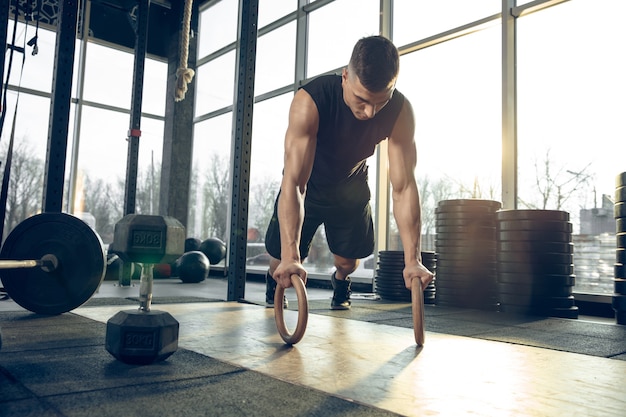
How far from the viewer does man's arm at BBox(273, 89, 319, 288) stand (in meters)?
1.70

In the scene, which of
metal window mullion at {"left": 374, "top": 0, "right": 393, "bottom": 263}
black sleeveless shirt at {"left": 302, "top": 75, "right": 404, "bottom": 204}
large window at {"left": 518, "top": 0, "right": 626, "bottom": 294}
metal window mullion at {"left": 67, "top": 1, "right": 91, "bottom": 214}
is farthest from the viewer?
metal window mullion at {"left": 67, "top": 1, "right": 91, "bottom": 214}

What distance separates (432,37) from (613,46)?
1571mm

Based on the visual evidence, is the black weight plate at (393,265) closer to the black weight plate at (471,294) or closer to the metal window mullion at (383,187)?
the black weight plate at (471,294)

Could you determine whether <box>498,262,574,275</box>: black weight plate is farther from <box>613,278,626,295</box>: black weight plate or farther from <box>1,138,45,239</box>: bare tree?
<box>1,138,45,239</box>: bare tree

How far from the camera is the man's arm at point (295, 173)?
170 centimetres

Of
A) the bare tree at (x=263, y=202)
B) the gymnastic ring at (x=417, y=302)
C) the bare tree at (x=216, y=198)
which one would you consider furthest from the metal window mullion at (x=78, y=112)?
the gymnastic ring at (x=417, y=302)

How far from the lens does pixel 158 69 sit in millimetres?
8492

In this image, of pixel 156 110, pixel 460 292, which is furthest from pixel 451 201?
pixel 156 110

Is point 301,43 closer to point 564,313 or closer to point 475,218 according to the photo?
point 475,218

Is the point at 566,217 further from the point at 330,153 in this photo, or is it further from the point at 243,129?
the point at 243,129

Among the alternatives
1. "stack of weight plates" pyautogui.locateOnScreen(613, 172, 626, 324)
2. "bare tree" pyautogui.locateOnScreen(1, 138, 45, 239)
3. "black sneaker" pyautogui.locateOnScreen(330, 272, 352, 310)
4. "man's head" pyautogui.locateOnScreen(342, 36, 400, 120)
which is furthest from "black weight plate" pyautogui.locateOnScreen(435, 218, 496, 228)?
"bare tree" pyautogui.locateOnScreen(1, 138, 45, 239)

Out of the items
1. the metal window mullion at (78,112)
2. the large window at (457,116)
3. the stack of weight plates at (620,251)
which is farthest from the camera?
the metal window mullion at (78,112)

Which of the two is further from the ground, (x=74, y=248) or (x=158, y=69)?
(x=158, y=69)

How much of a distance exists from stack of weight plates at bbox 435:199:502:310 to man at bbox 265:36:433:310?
4.15ft
